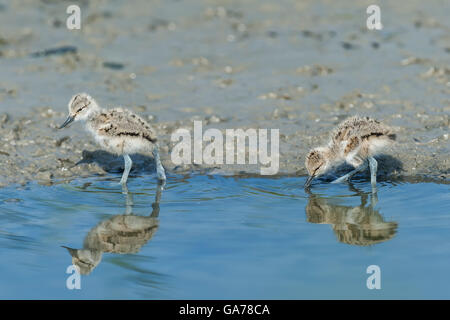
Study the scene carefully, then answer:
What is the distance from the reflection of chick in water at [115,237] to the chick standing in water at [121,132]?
789 mm

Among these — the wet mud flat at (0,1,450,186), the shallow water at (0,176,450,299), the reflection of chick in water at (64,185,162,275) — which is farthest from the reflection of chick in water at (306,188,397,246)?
the reflection of chick in water at (64,185,162,275)

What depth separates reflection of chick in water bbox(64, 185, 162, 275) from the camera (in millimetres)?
5637

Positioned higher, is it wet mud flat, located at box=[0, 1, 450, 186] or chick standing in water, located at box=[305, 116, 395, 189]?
wet mud flat, located at box=[0, 1, 450, 186]

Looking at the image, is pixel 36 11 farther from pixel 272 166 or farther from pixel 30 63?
pixel 272 166

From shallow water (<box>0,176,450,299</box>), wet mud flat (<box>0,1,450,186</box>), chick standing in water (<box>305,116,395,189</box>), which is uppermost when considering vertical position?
wet mud flat (<box>0,1,450,186</box>)

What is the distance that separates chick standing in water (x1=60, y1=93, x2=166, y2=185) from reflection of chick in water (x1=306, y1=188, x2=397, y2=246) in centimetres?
161

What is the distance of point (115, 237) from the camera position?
6.11m

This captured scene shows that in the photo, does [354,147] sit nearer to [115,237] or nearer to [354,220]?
[354,220]

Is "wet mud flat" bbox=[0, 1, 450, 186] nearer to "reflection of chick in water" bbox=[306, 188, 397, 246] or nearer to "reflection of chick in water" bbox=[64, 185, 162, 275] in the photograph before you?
"reflection of chick in water" bbox=[306, 188, 397, 246]

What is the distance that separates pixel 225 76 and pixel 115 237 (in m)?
→ 4.25

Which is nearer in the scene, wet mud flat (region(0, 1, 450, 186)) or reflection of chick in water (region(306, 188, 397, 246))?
reflection of chick in water (region(306, 188, 397, 246))

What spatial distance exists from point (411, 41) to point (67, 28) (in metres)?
5.00

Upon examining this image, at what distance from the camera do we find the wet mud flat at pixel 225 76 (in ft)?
26.1

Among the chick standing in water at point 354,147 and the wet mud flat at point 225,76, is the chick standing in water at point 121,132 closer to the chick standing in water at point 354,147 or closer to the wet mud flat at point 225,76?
the wet mud flat at point 225,76
